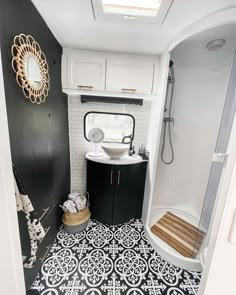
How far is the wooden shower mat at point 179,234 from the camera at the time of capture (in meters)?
1.69

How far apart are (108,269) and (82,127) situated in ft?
5.74

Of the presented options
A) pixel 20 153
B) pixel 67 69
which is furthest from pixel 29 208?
pixel 67 69

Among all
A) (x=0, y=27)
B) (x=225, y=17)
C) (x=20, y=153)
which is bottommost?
(x=20, y=153)

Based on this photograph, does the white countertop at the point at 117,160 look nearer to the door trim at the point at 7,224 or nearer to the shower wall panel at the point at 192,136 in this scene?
the shower wall panel at the point at 192,136

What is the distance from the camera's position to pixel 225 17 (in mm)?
1048

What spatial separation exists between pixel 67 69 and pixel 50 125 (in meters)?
0.80

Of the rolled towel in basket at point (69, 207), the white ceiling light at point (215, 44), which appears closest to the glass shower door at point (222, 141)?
the white ceiling light at point (215, 44)

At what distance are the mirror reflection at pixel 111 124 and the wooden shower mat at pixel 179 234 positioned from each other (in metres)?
1.39

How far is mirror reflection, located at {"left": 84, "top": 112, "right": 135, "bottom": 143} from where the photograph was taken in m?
2.24

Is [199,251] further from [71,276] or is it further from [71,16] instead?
[71,16]

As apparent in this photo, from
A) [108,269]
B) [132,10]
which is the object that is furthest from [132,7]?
[108,269]

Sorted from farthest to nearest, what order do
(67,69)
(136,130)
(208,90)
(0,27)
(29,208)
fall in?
(136,130), (208,90), (67,69), (29,208), (0,27)

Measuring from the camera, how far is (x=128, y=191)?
2.06m

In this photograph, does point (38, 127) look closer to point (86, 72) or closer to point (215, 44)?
point (86, 72)
